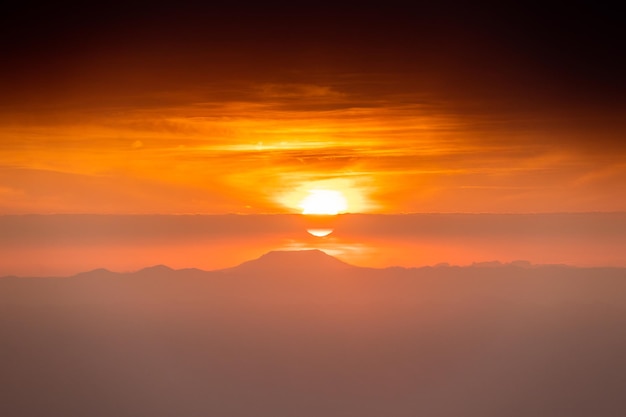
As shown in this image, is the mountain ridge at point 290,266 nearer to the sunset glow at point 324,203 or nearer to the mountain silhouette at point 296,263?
the mountain silhouette at point 296,263

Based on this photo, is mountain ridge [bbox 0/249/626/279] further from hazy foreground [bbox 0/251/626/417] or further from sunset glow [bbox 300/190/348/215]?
sunset glow [bbox 300/190/348/215]

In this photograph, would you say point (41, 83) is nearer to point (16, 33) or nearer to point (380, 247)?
point (16, 33)

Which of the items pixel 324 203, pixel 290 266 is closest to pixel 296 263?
pixel 290 266

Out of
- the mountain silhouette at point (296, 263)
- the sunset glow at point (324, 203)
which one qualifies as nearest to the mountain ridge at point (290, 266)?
the mountain silhouette at point (296, 263)

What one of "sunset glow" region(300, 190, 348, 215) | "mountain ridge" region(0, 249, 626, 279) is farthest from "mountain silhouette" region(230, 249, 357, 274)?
"sunset glow" region(300, 190, 348, 215)

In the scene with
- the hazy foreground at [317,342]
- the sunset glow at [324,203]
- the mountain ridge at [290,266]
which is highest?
the sunset glow at [324,203]

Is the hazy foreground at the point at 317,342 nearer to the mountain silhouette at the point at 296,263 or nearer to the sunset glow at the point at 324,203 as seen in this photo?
the mountain silhouette at the point at 296,263

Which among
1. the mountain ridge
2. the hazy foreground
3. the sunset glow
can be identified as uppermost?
the sunset glow

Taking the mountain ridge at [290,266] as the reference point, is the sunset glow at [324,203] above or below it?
above

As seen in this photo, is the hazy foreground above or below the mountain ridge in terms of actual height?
below

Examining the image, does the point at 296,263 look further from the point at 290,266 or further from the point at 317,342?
the point at 317,342
